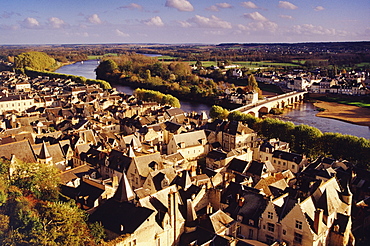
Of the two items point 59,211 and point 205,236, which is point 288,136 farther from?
point 59,211

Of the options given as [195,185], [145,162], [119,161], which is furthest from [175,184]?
[119,161]

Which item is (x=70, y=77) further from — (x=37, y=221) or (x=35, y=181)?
(x=37, y=221)

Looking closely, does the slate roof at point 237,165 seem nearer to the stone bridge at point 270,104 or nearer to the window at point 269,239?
the window at point 269,239

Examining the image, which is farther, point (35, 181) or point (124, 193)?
point (35, 181)

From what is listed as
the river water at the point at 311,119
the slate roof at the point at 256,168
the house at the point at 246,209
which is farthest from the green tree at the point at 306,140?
the river water at the point at 311,119

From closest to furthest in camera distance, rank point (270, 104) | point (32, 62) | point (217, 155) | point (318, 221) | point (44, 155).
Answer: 1. point (318, 221)
2. point (44, 155)
3. point (217, 155)
4. point (270, 104)
5. point (32, 62)

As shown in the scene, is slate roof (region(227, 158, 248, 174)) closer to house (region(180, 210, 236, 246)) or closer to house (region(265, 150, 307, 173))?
house (region(265, 150, 307, 173))

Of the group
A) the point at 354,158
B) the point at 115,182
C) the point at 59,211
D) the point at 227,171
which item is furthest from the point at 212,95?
the point at 59,211

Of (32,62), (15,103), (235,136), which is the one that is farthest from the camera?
(32,62)
